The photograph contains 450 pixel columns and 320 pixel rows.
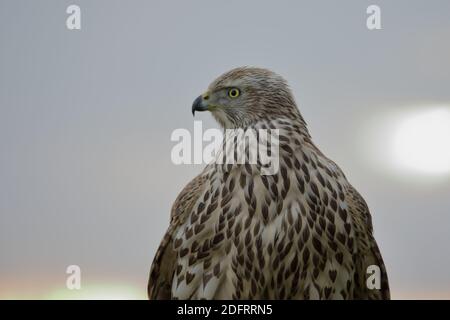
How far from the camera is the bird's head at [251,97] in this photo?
369 cm

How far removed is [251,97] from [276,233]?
0.88 meters

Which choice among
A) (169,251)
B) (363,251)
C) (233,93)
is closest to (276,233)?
(363,251)

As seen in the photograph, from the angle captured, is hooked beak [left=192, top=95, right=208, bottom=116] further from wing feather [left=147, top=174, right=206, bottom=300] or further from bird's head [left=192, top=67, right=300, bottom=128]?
wing feather [left=147, top=174, right=206, bottom=300]

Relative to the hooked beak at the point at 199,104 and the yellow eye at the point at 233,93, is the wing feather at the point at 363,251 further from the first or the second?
the hooked beak at the point at 199,104

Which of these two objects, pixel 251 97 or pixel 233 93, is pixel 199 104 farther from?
pixel 251 97

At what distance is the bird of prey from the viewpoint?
3.37 meters

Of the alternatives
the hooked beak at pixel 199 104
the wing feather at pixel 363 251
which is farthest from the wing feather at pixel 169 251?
the wing feather at pixel 363 251

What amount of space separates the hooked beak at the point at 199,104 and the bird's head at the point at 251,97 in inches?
3.5

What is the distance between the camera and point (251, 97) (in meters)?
3.71

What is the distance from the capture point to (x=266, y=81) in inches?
148
